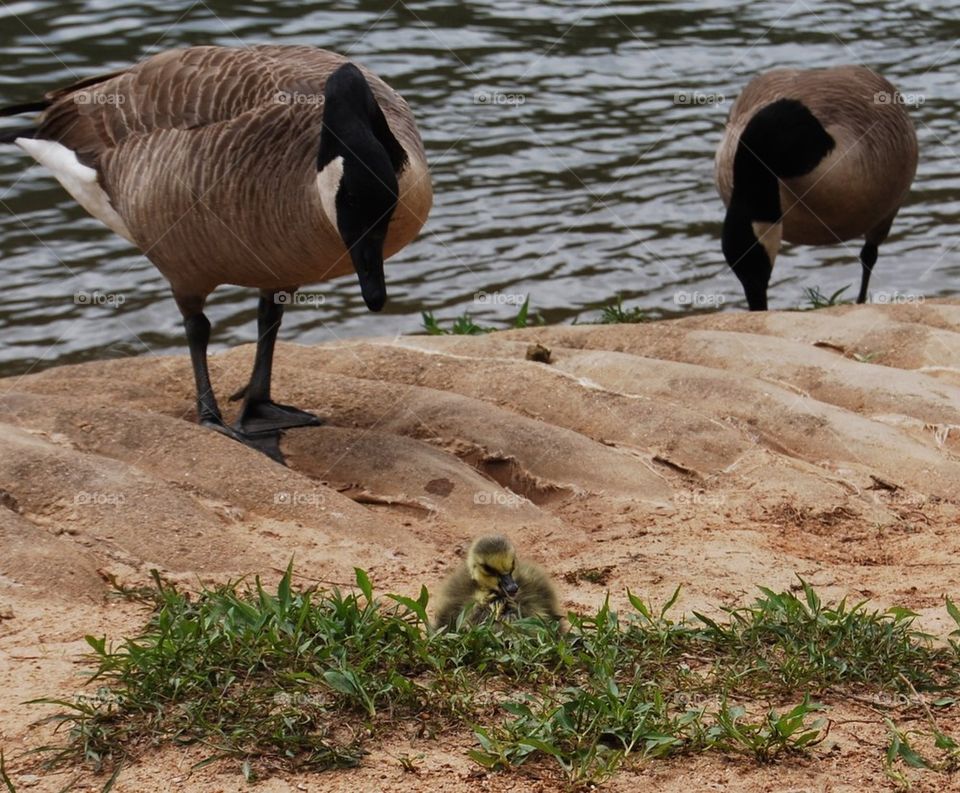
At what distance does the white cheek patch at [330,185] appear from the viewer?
18.9ft

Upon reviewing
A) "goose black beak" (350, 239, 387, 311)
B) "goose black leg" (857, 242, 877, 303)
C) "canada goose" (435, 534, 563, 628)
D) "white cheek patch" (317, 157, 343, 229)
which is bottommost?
"goose black leg" (857, 242, 877, 303)

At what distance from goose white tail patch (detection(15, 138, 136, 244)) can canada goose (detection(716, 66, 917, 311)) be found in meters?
4.88

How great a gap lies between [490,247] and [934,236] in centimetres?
392

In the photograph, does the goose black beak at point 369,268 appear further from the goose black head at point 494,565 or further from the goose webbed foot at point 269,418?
the goose black head at point 494,565

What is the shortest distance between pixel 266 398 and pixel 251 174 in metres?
1.08

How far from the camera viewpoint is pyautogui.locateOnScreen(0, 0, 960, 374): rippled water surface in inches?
417

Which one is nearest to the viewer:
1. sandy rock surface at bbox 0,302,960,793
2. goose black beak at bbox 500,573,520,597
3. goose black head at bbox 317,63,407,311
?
sandy rock surface at bbox 0,302,960,793

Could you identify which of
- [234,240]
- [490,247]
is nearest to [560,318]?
[490,247]

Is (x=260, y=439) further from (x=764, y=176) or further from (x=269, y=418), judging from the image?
(x=764, y=176)

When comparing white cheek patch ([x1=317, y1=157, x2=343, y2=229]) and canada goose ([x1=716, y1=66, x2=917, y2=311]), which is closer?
white cheek patch ([x1=317, y1=157, x2=343, y2=229])

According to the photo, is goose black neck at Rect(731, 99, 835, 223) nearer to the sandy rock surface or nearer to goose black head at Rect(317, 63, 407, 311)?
the sandy rock surface

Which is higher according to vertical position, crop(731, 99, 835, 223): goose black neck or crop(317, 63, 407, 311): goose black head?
crop(317, 63, 407, 311): goose black head

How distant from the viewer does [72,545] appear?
4.61 metres

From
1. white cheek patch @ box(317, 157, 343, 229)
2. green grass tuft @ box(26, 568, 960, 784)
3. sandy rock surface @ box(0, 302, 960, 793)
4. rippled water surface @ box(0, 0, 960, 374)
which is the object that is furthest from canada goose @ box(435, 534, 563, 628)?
rippled water surface @ box(0, 0, 960, 374)
